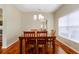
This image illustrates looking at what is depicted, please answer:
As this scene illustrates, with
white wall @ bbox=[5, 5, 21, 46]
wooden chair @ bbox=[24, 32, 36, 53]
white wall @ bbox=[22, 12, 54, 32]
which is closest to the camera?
wooden chair @ bbox=[24, 32, 36, 53]

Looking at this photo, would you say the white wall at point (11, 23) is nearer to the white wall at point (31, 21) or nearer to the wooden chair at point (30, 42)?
the wooden chair at point (30, 42)

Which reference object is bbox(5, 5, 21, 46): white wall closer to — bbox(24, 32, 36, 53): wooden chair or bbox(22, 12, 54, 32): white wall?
bbox(24, 32, 36, 53): wooden chair

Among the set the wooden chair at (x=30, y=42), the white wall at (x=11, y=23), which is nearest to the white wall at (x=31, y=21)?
the white wall at (x=11, y=23)

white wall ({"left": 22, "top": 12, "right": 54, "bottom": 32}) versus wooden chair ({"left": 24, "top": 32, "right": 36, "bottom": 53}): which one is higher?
white wall ({"left": 22, "top": 12, "right": 54, "bottom": 32})

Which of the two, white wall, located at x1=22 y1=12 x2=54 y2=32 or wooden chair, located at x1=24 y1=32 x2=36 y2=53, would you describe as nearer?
wooden chair, located at x1=24 y1=32 x2=36 y2=53

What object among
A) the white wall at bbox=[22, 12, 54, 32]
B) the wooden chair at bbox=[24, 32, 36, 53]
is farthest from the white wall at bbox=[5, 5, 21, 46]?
the white wall at bbox=[22, 12, 54, 32]

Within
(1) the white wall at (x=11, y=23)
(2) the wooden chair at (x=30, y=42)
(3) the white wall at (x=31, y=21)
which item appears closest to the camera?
(2) the wooden chair at (x=30, y=42)

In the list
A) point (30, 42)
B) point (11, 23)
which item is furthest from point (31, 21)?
point (30, 42)

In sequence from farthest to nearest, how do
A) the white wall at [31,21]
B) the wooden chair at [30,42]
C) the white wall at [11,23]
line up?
the white wall at [31,21] < the white wall at [11,23] < the wooden chair at [30,42]

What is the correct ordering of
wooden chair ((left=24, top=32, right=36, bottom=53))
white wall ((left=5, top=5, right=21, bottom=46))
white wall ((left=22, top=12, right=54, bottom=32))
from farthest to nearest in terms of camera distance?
white wall ((left=22, top=12, right=54, bottom=32))
white wall ((left=5, top=5, right=21, bottom=46))
wooden chair ((left=24, top=32, right=36, bottom=53))
